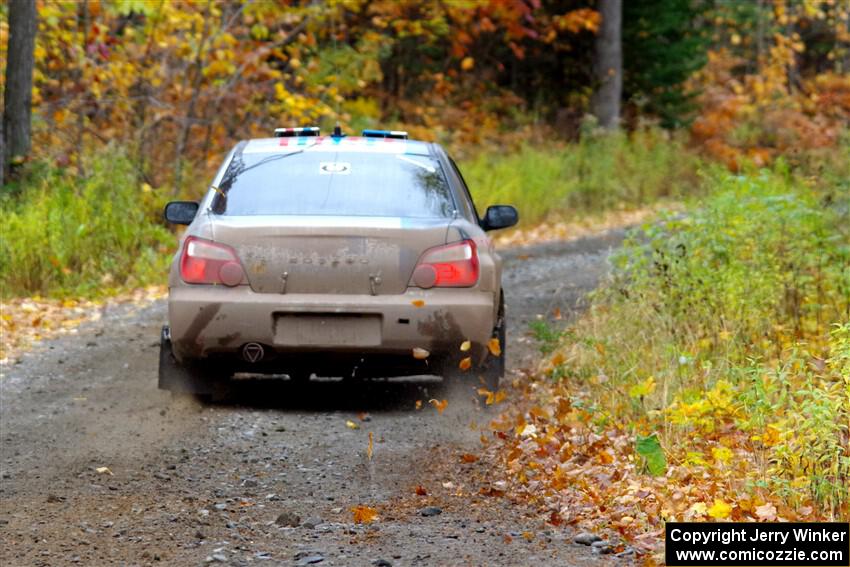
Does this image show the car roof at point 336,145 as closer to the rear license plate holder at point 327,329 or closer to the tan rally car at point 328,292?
the tan rally car at point 328,292

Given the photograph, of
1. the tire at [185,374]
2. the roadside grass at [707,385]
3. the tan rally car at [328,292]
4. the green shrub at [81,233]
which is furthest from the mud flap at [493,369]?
the green shrub at [81,233]

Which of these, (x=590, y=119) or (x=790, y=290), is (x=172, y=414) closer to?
(x=790, y=290)

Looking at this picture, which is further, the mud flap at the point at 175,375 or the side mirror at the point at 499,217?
the side mirror at the point at 499,217

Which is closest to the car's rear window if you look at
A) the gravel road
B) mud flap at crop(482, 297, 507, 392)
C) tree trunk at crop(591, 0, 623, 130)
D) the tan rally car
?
the tan rally car

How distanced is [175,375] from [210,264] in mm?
822

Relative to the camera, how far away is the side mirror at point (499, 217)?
376 inches

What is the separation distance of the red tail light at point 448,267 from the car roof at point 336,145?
3.77 ft

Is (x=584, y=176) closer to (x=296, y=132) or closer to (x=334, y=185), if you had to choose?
(x=296, y=132)

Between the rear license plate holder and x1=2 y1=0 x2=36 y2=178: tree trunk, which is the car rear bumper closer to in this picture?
the rear license plate holder

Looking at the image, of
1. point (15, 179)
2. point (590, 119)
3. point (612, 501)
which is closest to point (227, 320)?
point (612, 501)

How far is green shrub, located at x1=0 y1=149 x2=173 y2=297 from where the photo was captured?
13945mm

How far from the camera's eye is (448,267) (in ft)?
27.2

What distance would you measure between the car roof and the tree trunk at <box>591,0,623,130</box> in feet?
57.2

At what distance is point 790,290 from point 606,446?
10.9 feet
